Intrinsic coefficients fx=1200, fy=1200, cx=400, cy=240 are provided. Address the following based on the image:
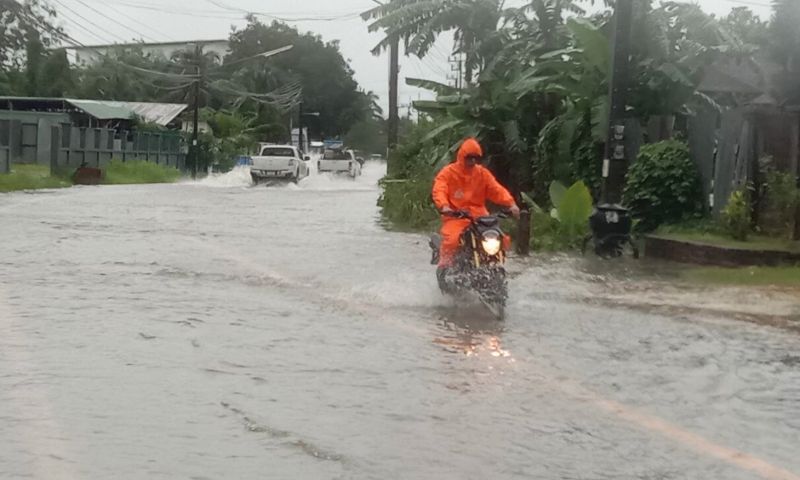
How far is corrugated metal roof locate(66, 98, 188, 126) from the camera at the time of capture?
5556 centimetres

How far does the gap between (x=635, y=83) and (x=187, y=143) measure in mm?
46918

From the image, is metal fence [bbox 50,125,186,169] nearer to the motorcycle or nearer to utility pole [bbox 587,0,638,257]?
utility pole [bbox 587,0,638,257]

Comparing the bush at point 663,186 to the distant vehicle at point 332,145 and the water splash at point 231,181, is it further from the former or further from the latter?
the distant vehicle at point 332,145

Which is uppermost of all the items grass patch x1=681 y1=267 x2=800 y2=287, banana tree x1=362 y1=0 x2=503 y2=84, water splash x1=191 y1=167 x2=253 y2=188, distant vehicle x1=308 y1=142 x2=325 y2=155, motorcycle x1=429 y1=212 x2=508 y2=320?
banana tree x1=362 y1=0 x2=503 y2=84

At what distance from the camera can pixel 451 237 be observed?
34.7 ft

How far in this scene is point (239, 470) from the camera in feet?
18.0

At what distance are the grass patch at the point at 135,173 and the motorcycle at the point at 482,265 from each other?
34.9 m

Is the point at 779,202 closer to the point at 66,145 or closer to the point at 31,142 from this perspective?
the point at 31,142

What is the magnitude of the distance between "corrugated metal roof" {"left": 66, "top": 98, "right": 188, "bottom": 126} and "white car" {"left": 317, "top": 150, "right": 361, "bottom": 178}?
32.6 ft

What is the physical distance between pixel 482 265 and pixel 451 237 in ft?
1.35

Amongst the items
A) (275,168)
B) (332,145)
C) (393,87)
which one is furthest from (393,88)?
(332,145)

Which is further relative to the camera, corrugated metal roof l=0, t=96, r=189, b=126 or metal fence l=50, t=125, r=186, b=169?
corrugated metal roof l=0, t=96, r=189, b=126

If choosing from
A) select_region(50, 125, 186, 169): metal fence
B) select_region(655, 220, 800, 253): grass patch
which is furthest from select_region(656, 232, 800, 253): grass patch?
select_region(50, 125, 186, 169): metal fence

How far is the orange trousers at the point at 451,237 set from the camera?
1057 centimetres
